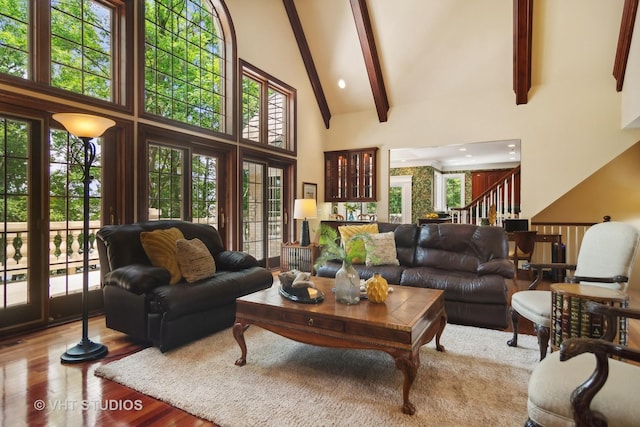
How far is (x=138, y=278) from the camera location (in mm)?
2699

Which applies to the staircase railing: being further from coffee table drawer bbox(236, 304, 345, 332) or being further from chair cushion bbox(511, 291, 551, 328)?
coffee table drawer bbox(236, 304, 345, 332)

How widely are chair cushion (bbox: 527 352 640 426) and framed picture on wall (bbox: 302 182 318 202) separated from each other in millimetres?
5594

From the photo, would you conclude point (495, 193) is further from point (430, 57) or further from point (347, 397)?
point (347, 397)

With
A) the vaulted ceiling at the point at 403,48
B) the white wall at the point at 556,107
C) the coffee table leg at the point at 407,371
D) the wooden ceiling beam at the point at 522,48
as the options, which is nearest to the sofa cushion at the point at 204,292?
the coffee table leg at the point at 407,371

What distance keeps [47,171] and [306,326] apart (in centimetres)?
288

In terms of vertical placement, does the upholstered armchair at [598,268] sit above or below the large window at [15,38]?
below

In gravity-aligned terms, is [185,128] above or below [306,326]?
above

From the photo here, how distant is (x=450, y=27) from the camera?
17.9 ft

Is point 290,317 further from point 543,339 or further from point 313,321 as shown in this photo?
point 543,339

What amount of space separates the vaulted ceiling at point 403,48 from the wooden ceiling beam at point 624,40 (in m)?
0.01

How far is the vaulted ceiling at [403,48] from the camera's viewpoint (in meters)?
5.20

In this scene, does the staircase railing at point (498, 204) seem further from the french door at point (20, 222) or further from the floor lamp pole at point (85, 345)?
the french door at point (20, 222)

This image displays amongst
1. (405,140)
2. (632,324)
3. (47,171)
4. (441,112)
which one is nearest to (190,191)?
(47,171)

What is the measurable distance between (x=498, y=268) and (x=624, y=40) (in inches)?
155
